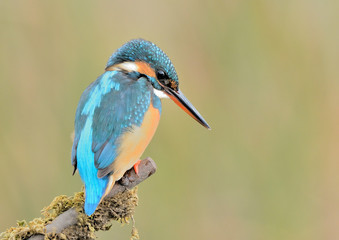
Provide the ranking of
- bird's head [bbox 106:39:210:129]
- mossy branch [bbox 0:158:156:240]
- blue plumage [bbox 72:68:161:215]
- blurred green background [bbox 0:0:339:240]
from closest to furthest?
mossy branch [bbox 0:158:156:240], blue plumage [bbox 72:68:161:215], bird's head [bbox 106:39:210:129], blurred green background [bbox 0:0:339:240]

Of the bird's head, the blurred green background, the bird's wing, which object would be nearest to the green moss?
the bird's wing

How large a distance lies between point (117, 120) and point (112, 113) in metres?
0.02

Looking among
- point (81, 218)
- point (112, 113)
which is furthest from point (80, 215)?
point (112, 113)

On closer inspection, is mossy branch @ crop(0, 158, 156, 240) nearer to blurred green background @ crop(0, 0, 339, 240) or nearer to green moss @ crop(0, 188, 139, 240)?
green moss @ crop(0, 188, 139, 240)

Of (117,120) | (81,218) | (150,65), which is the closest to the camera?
(81,218)

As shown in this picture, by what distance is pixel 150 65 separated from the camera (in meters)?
1.56

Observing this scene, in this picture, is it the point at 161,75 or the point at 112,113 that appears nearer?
the point at 112,113

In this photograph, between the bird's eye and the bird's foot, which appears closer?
the bird's foot

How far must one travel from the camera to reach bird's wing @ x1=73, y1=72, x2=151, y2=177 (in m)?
1.36

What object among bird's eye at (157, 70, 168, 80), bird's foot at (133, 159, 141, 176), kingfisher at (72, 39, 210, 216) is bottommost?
bird's foot at (133, 159, 141, 176)

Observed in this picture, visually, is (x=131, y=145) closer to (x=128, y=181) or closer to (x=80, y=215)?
(x=128, y=181)

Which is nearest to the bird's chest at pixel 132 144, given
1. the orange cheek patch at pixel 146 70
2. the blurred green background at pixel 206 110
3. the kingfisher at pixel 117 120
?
the kingfisher at pixel 117 120

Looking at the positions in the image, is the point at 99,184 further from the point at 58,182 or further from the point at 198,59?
the point at 198,59

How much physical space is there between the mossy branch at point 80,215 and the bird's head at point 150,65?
10.3 inches
